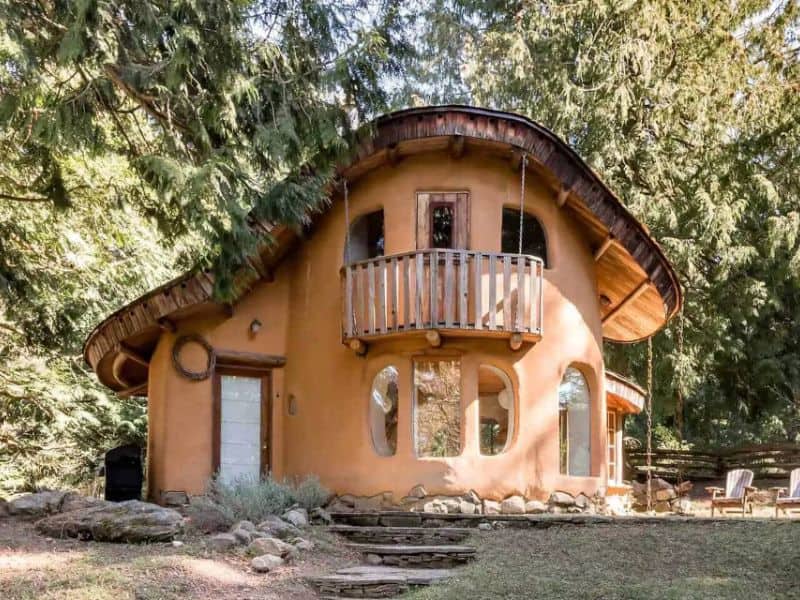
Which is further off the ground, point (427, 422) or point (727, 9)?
point (727, 9)

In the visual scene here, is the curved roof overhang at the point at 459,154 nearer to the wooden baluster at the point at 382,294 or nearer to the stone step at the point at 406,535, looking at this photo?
the wooden baluster at the point at 382,294

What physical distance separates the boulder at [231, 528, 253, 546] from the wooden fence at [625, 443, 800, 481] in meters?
14.7

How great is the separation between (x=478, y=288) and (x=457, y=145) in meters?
2.09

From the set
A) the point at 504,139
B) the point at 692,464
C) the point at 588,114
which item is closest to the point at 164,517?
the point at 504,139

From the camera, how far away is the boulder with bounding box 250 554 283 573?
25.7 feet

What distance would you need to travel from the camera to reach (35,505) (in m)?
9.94

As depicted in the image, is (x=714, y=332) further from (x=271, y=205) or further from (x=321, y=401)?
(x=271, y=205)

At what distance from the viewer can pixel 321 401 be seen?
40.4 feet

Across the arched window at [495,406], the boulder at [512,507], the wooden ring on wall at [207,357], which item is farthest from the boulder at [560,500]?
the wooden ring on wall at [207,357]

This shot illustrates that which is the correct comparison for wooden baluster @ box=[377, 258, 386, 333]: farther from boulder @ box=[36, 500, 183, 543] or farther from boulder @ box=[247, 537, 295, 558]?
boulder @ box=[36, 500, 183, 543]

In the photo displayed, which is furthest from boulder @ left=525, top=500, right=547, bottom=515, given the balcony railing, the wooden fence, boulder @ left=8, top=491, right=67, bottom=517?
the wooden fence

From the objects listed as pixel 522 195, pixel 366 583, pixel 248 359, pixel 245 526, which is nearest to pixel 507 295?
pixel 522 195

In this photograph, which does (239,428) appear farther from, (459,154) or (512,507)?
(459,154)

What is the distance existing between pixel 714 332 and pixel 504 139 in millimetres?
9946
